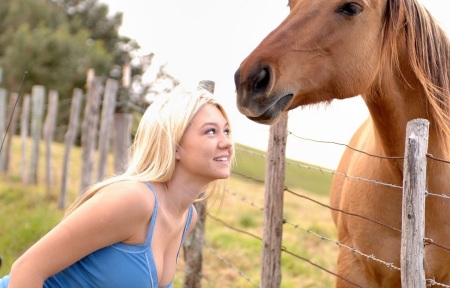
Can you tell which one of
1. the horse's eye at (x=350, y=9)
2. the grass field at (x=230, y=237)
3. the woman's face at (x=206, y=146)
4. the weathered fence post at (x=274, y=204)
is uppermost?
the horse's eye at (x=350, y=9)

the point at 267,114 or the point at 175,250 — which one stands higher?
the point at 267,114

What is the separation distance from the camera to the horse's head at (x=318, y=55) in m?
2.85

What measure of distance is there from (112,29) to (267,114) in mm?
37209

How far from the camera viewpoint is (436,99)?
303cm

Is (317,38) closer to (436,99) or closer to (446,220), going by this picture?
(436,99)

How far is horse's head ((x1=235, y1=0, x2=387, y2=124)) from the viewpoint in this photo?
2.85 metres

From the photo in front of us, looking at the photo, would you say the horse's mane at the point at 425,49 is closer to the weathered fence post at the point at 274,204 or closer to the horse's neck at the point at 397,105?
the horse's neck at the point at 397,105

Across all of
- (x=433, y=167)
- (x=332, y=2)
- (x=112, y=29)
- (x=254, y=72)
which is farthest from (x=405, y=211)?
(x=112, y=29)

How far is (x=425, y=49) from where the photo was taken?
10.0 feet

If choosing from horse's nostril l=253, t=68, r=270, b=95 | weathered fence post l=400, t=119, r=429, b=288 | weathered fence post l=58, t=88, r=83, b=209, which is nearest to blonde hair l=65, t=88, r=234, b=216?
horse's nostril l=253, t=68, r=270, b=95

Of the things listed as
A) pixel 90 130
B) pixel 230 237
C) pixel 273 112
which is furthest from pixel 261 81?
pixel 90 130

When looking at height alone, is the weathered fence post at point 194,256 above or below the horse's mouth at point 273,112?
below

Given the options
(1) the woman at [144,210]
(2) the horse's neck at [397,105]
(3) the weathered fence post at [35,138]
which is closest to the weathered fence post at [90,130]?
(3) the weathered fence post at [35,138]

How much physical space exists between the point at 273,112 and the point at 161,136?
0.62 metres
